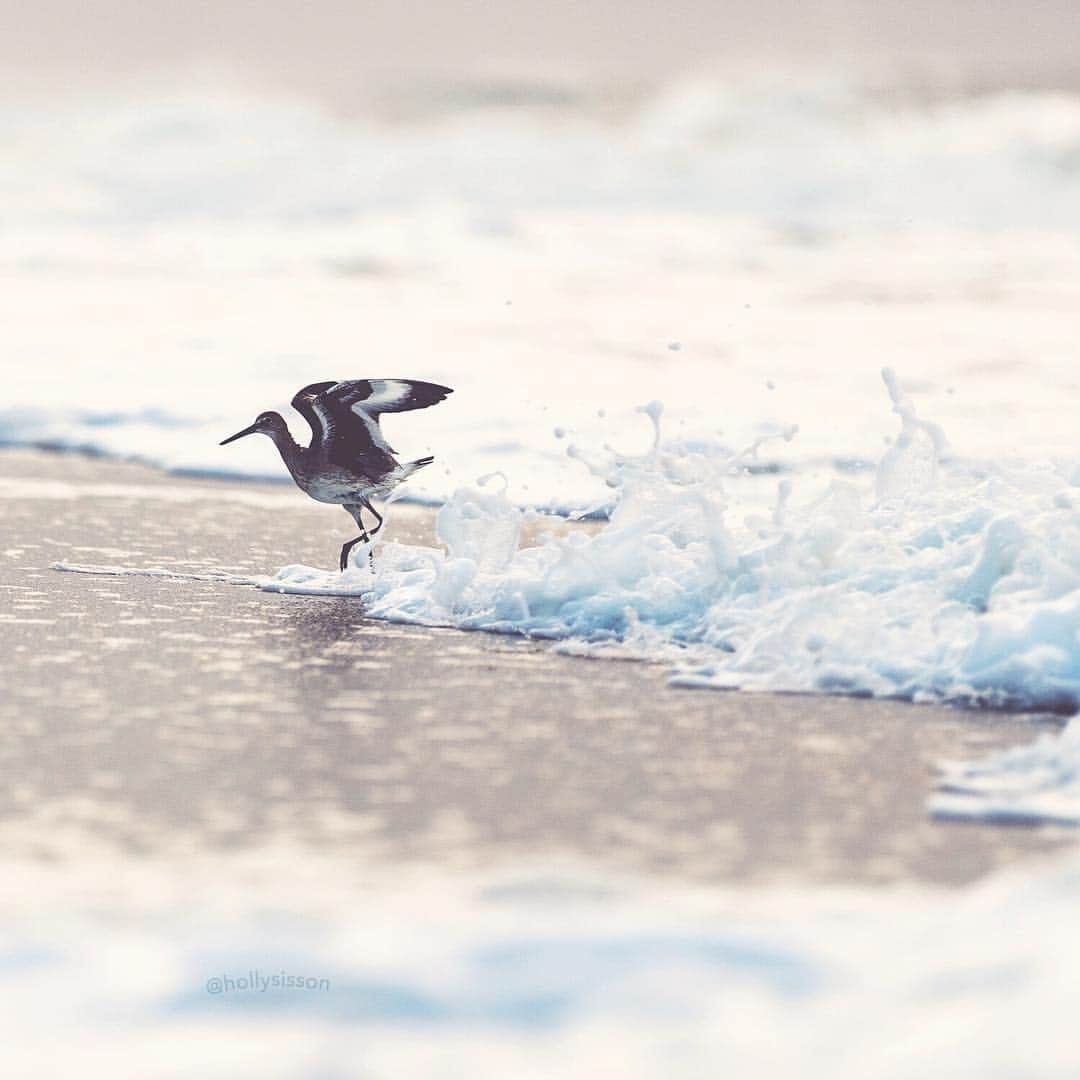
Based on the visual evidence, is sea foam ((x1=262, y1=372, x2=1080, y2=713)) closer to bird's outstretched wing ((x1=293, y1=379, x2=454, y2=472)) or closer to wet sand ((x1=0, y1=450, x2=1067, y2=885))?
wet sand ((x1=0, y1=450, x2=1067, y2=885))

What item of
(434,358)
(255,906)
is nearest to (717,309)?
(434,358)

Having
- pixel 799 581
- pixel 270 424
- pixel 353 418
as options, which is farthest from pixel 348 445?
pixel 799 581

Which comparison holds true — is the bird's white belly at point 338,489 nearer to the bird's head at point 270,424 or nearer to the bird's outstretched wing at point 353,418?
the bird's outstretched wing at point 353,418

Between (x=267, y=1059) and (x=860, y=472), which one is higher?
(x=860, y=472)

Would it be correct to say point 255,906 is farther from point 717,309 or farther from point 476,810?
point 717,309

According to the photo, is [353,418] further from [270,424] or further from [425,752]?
[425,752]

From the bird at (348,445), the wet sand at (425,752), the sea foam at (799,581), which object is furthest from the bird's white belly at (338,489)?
the wet sand at (425,752)

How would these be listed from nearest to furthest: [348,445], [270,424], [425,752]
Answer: [425,752] < [348,445] < [270,424]
